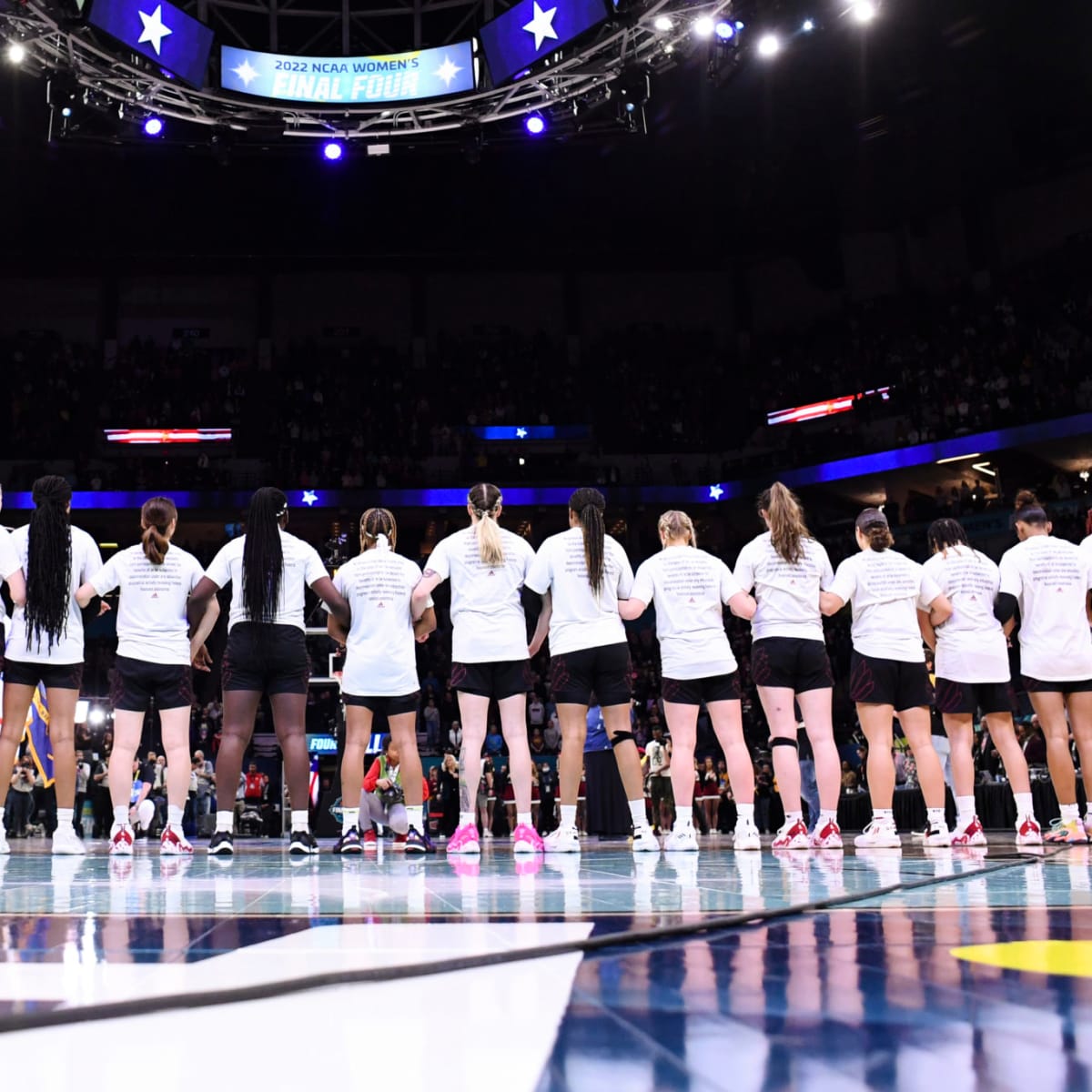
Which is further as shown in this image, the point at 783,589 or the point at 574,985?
the point at 783,589

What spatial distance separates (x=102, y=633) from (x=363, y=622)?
20.5 meters

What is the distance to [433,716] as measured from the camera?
19594mm

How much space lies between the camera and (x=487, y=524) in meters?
6.11

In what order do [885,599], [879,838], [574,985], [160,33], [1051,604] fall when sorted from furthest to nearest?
[160,33] → [1051,604] → [885,599] → [879,838] → [574,985]

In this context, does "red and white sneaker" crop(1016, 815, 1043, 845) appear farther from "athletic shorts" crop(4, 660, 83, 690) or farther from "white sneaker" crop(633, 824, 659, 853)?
"athletic shorts" crop(4, 660, 83, 690)

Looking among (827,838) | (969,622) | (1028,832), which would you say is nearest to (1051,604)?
(969,622)

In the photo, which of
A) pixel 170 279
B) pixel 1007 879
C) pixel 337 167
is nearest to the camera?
pixel 1007 879

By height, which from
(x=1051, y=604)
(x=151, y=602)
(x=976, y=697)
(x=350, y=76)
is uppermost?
(x=350, y=76)

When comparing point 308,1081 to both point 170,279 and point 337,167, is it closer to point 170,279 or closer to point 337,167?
point 337,167

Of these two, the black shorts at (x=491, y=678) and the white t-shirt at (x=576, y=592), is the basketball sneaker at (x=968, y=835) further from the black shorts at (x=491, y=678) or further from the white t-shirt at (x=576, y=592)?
the black shorts at (x=491, y=678)

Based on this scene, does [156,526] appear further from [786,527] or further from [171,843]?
[786,527]

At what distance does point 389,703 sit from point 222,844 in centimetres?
117

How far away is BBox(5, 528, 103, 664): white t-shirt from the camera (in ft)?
20.6

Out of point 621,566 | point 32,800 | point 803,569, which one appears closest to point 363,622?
point 621,566
